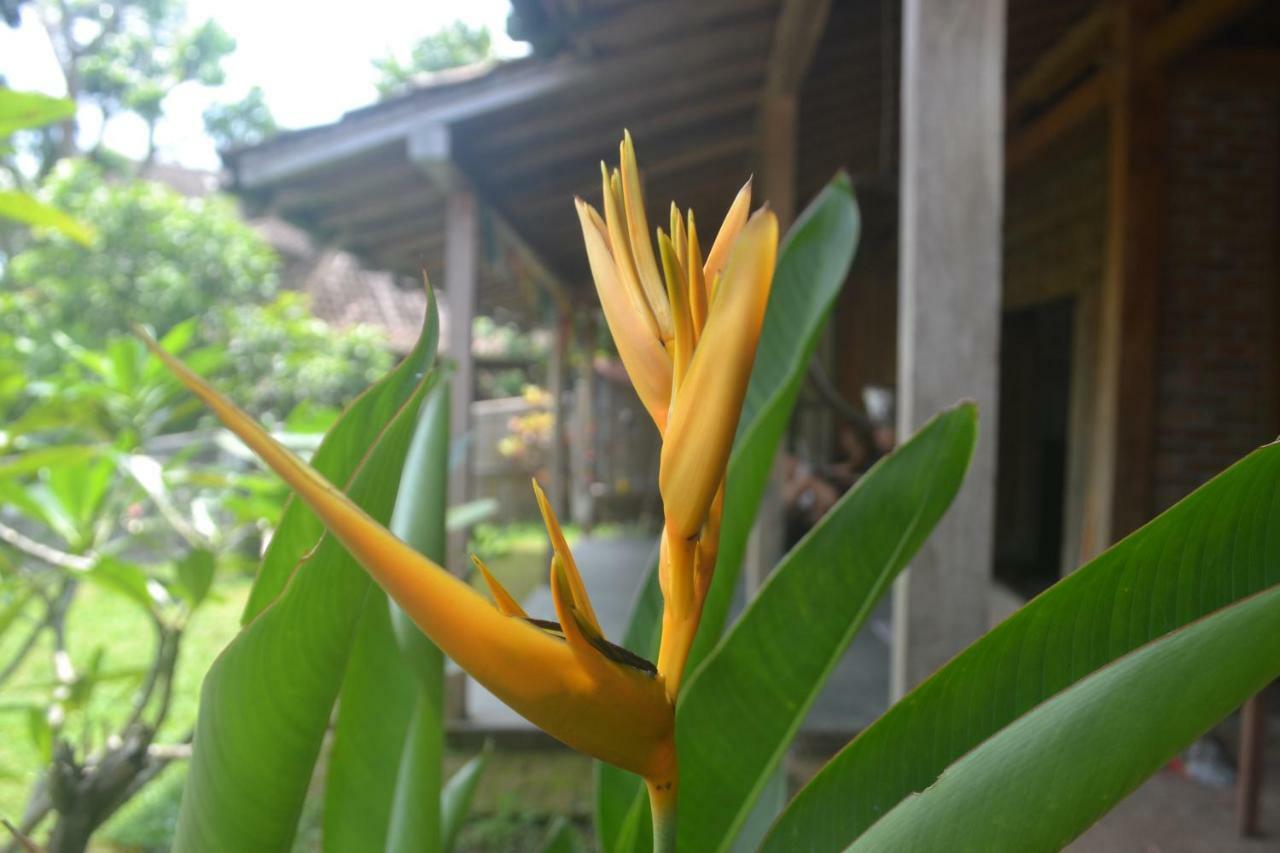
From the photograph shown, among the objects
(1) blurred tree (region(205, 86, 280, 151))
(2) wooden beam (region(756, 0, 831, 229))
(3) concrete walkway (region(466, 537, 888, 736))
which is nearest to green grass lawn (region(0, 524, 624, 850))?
(3) concrete walkway (region(466, 537, 888, 736))

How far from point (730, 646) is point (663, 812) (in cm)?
29

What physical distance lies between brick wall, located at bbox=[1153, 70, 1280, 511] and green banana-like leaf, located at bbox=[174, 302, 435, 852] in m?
3.78

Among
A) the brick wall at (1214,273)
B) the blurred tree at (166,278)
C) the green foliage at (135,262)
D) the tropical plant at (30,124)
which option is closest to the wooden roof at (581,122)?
the brick wall at (1214,273)

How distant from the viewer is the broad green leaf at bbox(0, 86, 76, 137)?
93 centimetres

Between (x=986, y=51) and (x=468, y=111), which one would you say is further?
(x=468, y=111)

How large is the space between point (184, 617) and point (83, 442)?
3.56 feet

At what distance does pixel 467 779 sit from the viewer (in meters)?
0.75

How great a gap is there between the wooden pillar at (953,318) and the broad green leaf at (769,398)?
49 centimetres

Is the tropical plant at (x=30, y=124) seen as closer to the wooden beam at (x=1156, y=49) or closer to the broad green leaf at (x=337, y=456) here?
the broad green leaf at (x=337, y=456)

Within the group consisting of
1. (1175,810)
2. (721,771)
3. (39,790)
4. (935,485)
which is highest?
(935,485)

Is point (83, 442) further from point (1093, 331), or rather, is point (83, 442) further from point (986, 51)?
point (1093, 331)

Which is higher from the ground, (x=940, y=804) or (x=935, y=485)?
(x=935, y=485)

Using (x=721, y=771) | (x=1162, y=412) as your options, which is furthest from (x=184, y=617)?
(x=1162, y=412)

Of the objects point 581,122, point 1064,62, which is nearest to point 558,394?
point 581,122
